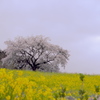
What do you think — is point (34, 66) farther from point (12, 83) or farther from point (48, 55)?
point (12, 83)

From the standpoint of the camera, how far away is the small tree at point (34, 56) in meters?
35.5

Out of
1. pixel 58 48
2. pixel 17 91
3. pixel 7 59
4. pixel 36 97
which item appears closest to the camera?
pixel 17 91

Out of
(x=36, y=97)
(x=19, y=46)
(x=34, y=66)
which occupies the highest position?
(x=19, y=46)

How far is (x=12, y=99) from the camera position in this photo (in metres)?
3.91

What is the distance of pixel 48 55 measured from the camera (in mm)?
36281

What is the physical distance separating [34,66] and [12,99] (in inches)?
1258

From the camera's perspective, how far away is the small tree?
117ft

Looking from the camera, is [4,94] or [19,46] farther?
[19,46]

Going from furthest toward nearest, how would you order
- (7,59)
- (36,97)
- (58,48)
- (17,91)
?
(58,48), (7,59), (36,97), (17,91)

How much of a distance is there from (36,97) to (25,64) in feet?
103

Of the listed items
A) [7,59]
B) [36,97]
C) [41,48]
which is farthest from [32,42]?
[36,97]

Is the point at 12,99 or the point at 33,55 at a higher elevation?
the point at 33,55

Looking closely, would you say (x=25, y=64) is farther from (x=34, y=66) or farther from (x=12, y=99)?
(x=12, y=99)

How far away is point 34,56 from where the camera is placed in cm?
3553
